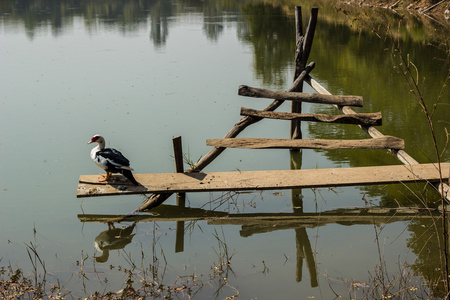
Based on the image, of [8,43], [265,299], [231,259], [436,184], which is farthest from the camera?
[8,43]

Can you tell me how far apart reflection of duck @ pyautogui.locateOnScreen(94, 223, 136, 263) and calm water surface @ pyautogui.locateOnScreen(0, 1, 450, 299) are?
0.06 m

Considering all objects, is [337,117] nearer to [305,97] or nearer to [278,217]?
[305,97]

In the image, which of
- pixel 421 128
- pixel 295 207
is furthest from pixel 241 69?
pixel 295 207

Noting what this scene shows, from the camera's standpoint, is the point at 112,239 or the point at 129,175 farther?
the point at 129,175

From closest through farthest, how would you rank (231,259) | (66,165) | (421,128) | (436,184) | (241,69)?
(231,259)
(436,184)
(66,165)
(421,128)
(241,69)

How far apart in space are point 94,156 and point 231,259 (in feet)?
8.03

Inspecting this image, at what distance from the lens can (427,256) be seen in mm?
6910

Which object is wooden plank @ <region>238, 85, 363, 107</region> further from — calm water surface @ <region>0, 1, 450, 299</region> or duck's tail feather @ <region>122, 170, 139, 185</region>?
duck's tail feather @ <region>122, 170, 139, 185</region>

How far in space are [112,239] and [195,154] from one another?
361cm

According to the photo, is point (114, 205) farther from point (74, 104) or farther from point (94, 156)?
point (74, 104)

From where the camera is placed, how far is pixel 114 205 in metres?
8.73

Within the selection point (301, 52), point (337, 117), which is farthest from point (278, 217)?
point (301, 52)

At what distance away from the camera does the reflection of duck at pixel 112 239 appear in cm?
742

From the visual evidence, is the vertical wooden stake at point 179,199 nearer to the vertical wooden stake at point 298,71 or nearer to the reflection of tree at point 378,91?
the reflection of tree at point 378,91
